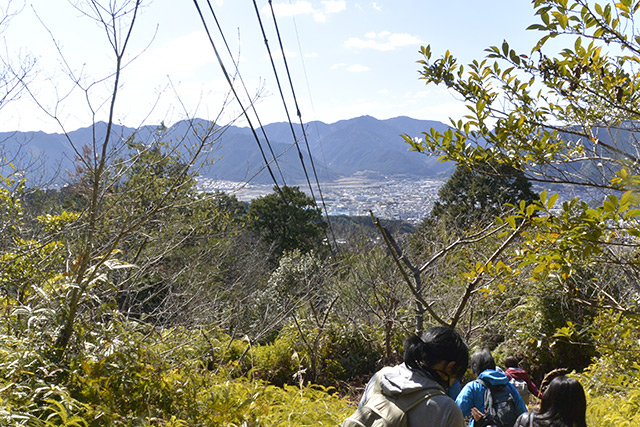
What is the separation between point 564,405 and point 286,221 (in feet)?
64.4

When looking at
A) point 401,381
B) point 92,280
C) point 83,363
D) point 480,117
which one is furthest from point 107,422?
point 480,117

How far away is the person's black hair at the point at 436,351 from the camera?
179 cm

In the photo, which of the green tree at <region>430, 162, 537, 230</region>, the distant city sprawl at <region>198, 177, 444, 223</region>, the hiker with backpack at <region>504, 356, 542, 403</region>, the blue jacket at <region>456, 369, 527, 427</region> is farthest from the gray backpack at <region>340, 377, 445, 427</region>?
the green tree at <region>430, 162, 537, 230</region>

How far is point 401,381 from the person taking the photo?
5.61 feet

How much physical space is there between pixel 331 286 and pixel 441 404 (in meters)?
7.48

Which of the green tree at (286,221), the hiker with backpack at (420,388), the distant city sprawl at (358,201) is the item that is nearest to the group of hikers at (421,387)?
the hiker with backpack at (420,388)

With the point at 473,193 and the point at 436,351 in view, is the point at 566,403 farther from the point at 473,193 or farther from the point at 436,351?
the point at 473,193

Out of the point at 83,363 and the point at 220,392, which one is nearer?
the point at 83,363

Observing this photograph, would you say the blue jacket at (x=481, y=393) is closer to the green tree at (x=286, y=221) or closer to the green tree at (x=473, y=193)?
the green tree at (x=473, y=193)

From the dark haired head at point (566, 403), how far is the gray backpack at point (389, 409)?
1.14m

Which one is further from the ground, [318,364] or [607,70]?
[607,70]

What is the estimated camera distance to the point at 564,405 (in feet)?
7.73

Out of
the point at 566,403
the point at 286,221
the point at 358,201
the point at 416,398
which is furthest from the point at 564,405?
the point at 286,221

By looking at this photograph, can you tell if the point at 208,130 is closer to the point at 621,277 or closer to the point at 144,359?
the point at 144,359
